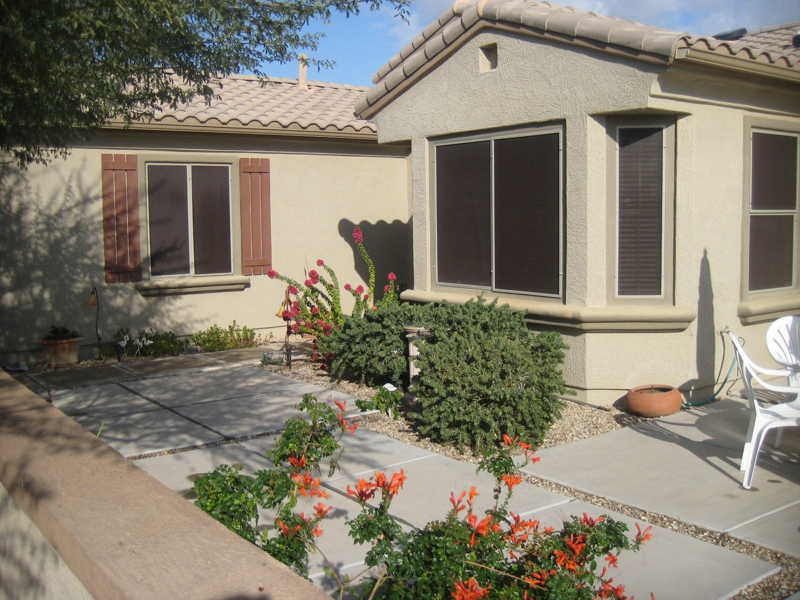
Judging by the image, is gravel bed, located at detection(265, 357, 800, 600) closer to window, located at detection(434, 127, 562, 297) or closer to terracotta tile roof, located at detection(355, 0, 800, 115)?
window, located at detection(434, 127, 562, 297)

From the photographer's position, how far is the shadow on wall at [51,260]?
9.37 metres

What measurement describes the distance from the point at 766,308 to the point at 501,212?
2.72 metres

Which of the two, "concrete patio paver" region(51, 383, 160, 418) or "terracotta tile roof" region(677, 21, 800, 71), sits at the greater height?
"terracotta tile roof" region(677, 21, 800, 71)

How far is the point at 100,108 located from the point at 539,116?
12.8 feet

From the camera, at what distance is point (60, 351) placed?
937cm

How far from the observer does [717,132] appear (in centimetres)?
703

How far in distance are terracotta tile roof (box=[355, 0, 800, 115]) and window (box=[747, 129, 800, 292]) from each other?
2.52ft

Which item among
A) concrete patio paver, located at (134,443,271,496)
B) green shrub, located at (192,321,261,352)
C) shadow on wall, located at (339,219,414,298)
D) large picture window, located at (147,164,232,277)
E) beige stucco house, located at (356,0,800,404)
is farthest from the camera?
shadow on wall, located at (339,219,414,298)

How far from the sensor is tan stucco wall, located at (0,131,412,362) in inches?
372

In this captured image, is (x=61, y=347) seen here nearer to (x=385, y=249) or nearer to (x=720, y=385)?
(x=385, y=249)

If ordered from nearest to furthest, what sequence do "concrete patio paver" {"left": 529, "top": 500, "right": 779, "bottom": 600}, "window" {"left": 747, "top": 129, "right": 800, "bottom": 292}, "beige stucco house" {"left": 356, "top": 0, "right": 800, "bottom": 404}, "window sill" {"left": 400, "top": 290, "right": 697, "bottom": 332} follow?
"concrete patio paver" {"left": 529, "top": 500, "right": 779, "bottom": 600}
"beige stucco house" {"left": 356, "top": 0, "right": 800, "bottom": 404}
"window sill" {"left": 400, "top": 290, "right": 697, "bottom": 332}
"window" {"left": 747, "top": 129, "right": 800, "bottom": 292}

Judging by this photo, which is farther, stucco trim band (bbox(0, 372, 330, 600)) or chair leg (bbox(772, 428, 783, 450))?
chair leg (bbox(772, 428, 783, 450))

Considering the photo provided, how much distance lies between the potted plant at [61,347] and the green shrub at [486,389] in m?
5.05

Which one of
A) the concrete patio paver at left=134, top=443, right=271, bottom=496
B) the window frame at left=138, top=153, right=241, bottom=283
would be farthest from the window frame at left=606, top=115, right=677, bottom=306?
the window frame at left=138, top=153, right=241, bottom=283
